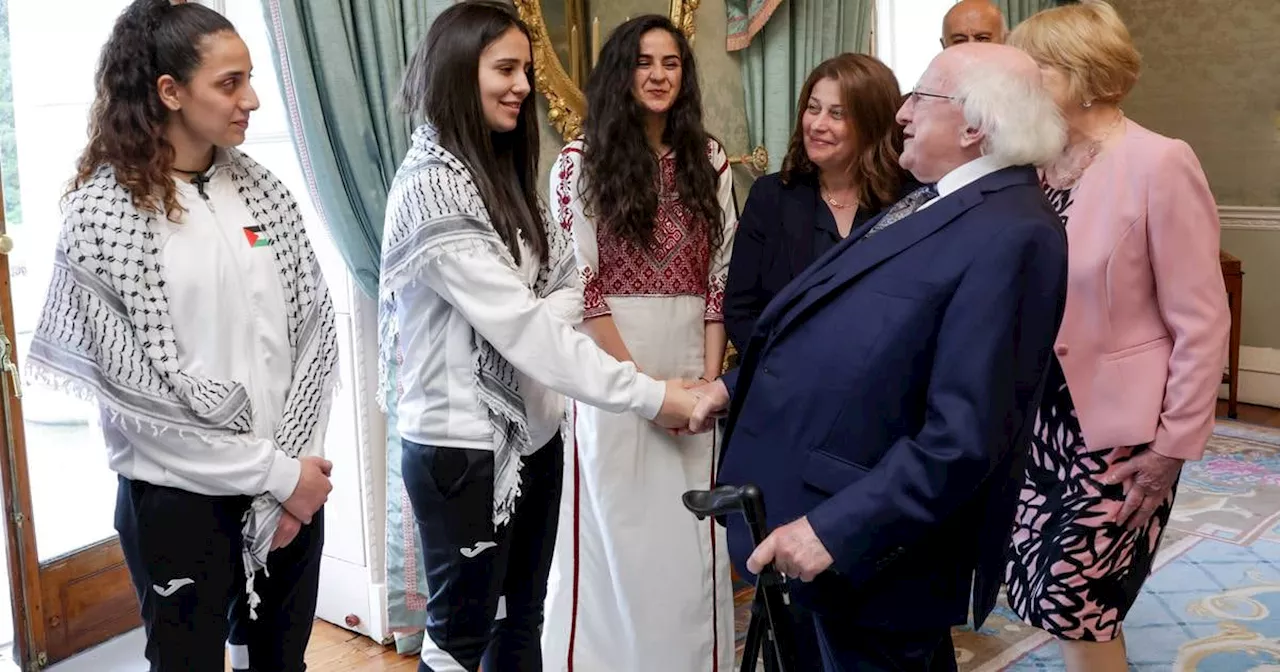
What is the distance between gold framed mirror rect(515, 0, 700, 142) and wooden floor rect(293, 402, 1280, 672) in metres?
1.47

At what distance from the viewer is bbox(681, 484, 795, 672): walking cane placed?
153 centimetres

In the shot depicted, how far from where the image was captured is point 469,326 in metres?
1.92

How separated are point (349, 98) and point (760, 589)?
5.26 feet

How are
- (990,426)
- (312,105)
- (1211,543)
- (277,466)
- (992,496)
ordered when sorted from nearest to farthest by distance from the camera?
(990,426) → (992,496) → (277,466) → (312,105) → (1211,543)

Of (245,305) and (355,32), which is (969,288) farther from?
(355,32)

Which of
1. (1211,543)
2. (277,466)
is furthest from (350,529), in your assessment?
(1211,543)

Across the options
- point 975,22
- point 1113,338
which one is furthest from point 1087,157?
point 975,22

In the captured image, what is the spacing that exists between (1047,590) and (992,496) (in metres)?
0.65

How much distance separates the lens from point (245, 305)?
5.66ft

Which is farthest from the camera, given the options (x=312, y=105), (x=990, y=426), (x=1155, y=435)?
(x=312, y=105)

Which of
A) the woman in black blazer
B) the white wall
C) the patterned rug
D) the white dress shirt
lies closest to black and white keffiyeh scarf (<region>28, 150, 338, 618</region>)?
the white dress shirt

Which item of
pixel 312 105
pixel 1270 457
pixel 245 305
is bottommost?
pixel 1270 457

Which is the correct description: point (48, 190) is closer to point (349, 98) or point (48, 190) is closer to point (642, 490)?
point (349, 98)

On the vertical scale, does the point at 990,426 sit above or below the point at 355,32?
below
